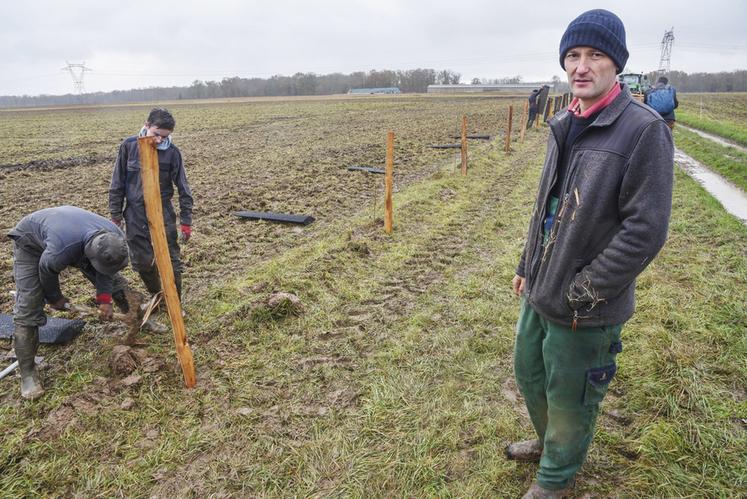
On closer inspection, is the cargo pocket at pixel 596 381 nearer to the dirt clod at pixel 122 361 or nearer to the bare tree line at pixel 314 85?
the dirt clod at pixel 122 361

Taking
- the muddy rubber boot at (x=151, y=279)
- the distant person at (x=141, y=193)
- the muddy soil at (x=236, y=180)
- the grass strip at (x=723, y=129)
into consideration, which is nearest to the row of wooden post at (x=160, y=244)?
the distant person at (x=141, y=193)

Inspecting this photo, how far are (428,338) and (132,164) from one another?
3093 mm

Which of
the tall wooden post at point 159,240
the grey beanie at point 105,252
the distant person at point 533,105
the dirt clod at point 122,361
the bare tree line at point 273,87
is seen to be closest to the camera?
the tall wooden post at point 159,240

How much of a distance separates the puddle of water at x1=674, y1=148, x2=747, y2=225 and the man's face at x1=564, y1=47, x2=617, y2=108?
24.3 feet

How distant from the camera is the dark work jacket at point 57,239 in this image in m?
3.31

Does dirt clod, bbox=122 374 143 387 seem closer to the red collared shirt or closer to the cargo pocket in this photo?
the cargo pocket

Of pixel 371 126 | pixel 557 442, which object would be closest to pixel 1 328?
pixel 557 442

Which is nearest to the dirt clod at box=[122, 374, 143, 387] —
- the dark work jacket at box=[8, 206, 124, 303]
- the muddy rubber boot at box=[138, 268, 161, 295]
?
the dark work jacket at box=[8, 206, 124, 303]

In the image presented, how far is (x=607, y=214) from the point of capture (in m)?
1.81

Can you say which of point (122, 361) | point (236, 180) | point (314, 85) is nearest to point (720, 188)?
point (236, 180)

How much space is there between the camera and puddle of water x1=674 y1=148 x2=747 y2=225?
8266 mm

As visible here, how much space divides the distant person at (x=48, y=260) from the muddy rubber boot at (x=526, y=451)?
3.05 m

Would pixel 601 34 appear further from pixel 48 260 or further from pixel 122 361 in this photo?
pixel 122 361

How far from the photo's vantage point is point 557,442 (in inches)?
86.9
